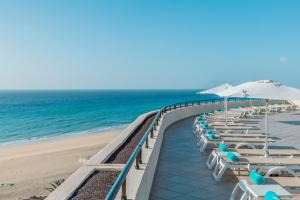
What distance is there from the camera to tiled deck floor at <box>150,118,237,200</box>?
548cm

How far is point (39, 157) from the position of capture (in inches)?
749

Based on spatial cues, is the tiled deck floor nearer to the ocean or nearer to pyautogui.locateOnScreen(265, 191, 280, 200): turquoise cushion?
pyautogui.locateOnScreen(265, 191, 280, 200): turquoise cushion

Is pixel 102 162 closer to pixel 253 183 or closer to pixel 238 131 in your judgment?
pixel 253 183

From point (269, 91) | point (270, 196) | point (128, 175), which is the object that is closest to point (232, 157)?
point (270, 196)

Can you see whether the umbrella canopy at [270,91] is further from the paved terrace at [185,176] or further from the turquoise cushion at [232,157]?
the turquoise cushion at [232,157]

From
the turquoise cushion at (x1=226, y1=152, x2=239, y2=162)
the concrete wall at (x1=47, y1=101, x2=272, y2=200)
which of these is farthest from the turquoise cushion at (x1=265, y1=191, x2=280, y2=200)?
the turquoise cushion at (x1=226, y1=152, x2=239, y2=162)

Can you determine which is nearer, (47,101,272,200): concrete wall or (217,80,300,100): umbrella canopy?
(47,101,272,200): concrete wall

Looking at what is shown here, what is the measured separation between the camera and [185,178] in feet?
21.0

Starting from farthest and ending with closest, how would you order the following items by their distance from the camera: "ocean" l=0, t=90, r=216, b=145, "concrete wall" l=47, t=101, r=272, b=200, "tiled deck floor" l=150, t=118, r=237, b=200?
"ocean" l=0, t=90, r=216, b=145 < "tiled deck floor" l=150, t=118, r=237, b=200 < "concrete wall" l=47, t=101, r=272, b=200

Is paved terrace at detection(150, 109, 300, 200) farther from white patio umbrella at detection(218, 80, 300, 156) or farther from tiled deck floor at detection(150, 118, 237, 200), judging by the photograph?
white patio umbrella at detection(218, 80, 300, 156)

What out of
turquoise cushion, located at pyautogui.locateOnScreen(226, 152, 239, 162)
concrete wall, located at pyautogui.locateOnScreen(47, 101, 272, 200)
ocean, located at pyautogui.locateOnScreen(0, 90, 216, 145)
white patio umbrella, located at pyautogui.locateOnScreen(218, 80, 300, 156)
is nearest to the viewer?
concrete wall, located at pyautogui.locateOnScreen(47, 101, 272, 200)

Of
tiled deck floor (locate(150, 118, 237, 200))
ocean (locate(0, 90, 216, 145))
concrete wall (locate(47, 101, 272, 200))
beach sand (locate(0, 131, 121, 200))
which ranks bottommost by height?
ocean (locate(0, 90, 216, 145))

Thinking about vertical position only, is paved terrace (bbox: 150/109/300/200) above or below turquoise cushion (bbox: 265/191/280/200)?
below

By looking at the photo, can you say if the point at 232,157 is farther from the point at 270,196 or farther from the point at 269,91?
the point at 269,91
